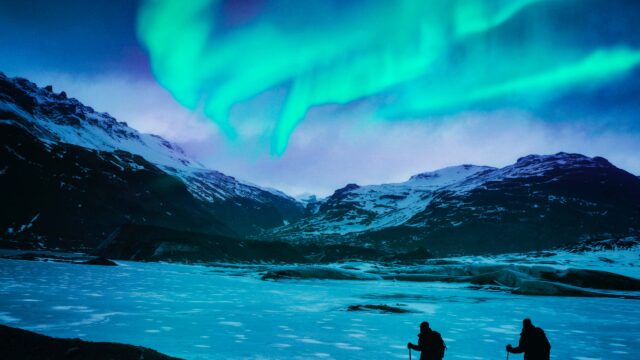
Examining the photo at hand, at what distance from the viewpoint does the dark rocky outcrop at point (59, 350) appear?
41.1ft

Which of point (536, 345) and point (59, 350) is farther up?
point (536, 345)

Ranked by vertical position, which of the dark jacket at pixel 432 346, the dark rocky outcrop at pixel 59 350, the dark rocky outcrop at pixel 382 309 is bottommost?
the dark rocky outcrop at pixel 382 309

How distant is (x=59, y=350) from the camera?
13.2m

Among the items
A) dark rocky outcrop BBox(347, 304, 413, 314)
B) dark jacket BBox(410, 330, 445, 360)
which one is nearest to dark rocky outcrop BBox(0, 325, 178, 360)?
dark jacket BBox(410, 330, 445, 360)

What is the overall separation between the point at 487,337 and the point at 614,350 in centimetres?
514

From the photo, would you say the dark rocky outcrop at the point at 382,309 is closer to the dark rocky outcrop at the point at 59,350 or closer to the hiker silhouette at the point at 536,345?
the dark rocky outcrop at the point at 59,350

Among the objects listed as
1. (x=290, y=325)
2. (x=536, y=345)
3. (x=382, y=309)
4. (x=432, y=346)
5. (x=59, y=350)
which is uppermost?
(x=536, y=345)

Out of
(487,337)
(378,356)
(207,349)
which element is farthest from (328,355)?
(487,337)

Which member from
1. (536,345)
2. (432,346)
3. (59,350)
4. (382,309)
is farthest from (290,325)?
(536,345)

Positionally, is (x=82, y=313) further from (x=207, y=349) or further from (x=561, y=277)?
(x=561, y=277)

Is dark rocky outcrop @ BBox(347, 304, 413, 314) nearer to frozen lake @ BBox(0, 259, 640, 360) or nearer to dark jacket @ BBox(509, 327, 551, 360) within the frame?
frozen lake @ BBox(0, 259, 640, 360)

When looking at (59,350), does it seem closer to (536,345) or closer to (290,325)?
(290,325)

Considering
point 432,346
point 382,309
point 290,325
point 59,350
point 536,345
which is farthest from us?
point 382,309

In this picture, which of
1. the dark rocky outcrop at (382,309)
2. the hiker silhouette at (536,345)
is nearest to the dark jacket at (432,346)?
the hiker silhouette at (536,345)
